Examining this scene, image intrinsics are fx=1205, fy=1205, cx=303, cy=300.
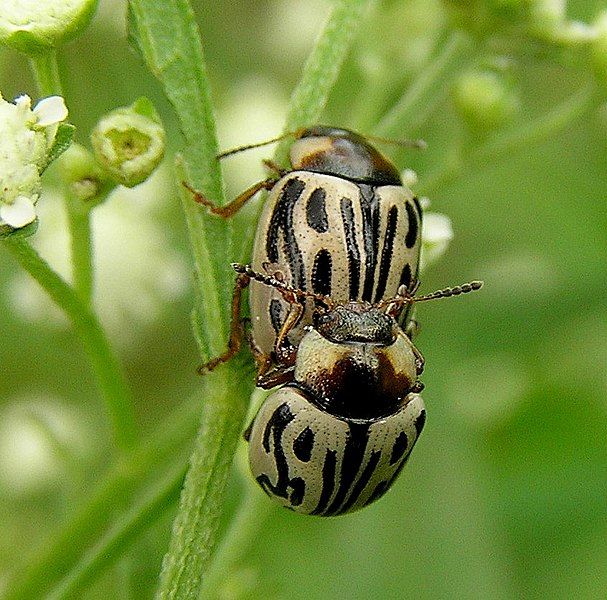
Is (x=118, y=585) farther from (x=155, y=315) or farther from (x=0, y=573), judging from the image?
(x=155, y=315)

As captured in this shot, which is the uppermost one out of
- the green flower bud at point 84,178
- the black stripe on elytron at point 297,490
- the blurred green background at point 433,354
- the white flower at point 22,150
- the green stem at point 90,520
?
the white flower at point 22,150

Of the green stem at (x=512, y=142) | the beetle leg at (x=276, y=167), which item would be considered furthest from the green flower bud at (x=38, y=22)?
the green stem at (x=512, y=142)

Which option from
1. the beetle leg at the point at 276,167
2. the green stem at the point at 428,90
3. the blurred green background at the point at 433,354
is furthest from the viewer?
the blurred green background at the point at 433,354

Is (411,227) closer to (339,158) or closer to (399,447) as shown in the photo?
(339,158)

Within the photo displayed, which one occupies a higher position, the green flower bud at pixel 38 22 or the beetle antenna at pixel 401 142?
the green flower bud at pixel 38 22

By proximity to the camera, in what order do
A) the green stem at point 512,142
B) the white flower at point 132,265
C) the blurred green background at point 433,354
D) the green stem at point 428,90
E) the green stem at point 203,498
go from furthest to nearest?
the white flower at point 132,265 < the blurred green background at point 433,354 < the green stem at point 512,142 < the green stem at point 428,90 < the green stem at point 203,498

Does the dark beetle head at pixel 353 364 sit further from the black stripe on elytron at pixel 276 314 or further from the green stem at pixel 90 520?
the green stem at pixel 90 520
